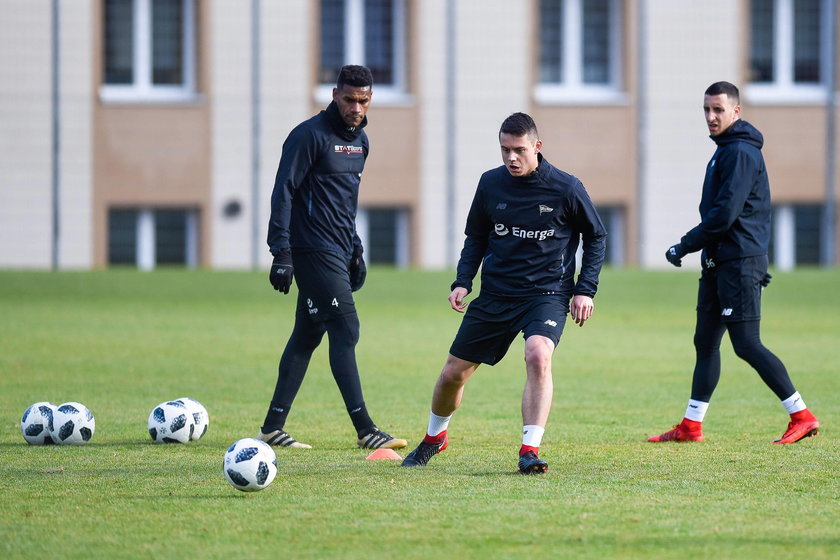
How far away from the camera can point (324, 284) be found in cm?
950

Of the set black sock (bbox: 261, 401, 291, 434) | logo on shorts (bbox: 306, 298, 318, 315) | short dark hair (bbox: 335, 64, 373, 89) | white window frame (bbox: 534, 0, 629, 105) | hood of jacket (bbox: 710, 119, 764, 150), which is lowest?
black sock (bbox: 261, 401, 291, 434)

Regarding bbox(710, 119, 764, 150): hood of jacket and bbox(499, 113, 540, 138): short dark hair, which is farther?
bbox(710, 119, 764, 150): hood of jacket

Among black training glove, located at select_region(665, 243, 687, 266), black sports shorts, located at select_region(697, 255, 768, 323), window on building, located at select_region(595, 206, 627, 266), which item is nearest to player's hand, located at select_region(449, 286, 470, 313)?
black training glove, located at select_region(665, 243, 687, 266)

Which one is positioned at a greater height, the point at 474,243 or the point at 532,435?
the point at 474,243

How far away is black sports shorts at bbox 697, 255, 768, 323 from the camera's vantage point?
9516 millimetres

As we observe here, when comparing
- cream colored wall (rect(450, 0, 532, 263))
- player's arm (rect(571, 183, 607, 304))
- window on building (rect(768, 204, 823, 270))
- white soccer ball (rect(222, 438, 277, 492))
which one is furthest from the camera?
window on building (rect(768, 204, 823, 270))

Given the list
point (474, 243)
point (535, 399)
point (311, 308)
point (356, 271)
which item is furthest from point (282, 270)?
point (535, 399)

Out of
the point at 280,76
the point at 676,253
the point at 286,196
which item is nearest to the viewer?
the point at 286,196

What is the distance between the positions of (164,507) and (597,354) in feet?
34.1

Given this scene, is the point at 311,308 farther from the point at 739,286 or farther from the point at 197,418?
the point at 739,286

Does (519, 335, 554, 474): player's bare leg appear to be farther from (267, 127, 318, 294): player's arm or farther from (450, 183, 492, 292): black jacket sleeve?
(267, 127, 318, 294): player's arm

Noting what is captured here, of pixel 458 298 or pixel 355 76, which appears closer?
pixel 458 298

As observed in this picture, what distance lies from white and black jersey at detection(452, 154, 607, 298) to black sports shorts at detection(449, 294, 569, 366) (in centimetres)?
6

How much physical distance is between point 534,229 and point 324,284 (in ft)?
5.57
